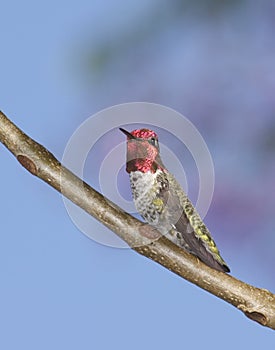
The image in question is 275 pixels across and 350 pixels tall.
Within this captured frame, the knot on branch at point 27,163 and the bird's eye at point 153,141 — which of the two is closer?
the knot on branch at point 27,163

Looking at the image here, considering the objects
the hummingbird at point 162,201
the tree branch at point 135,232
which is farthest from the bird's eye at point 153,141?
the tree branch at point 135,232

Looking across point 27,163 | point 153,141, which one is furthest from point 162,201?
point 27,163

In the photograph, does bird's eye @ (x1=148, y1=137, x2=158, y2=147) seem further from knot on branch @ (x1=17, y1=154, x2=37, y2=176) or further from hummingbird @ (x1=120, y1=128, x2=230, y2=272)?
knot on branch @ (x1=17, y1=154, x2=37, y2=176)

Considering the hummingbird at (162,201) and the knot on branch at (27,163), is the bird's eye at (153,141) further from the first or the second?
the knot on branch at (27,163)

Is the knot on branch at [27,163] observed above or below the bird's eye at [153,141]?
below

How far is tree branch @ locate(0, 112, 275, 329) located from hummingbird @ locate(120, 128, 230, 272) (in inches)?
1.7

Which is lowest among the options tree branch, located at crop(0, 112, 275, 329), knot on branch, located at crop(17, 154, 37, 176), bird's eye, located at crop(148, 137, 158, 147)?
knot on branch, located at crop(17, 154, 37, 176)

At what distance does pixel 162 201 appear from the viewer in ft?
5.75

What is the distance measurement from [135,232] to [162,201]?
0.32 m

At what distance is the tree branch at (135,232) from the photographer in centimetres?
139

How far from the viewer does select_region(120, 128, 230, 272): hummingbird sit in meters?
1.54

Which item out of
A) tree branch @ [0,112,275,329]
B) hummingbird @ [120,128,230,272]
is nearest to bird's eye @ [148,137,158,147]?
hummingbird @ [120,128,230,272]

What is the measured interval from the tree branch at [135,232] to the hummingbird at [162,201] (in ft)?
0.15

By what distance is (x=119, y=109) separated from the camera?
1409 millimetres
